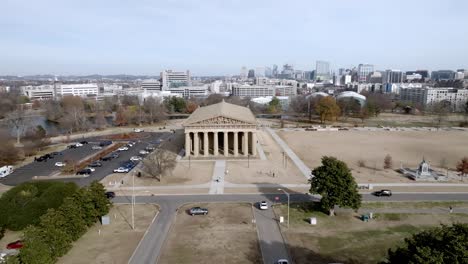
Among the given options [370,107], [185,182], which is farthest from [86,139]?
[370,107]

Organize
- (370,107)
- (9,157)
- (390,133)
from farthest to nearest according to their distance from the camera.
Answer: (370,107), (390,133), (9,157)

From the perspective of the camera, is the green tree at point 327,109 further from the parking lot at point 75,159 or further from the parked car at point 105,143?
the parked car at point 105,143

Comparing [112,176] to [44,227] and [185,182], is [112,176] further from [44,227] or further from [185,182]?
[44,227]

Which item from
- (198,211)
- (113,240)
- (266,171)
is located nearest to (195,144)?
(266,171)

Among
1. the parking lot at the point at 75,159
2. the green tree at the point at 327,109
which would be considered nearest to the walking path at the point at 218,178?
the parking lot at the point at 75,159

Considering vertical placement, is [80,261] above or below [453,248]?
below

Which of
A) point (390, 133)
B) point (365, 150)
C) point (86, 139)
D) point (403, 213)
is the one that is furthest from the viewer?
point (390, 133)

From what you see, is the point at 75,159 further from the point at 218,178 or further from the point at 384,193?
the point at 384,193
